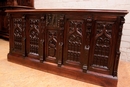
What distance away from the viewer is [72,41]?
1.62 metres

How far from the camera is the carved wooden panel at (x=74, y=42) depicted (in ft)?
5.12

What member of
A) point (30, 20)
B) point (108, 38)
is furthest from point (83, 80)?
point (30, 20)

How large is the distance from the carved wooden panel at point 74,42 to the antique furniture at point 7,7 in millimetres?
2262

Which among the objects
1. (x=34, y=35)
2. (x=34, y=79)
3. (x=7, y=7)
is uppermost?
(x=7, y=7)

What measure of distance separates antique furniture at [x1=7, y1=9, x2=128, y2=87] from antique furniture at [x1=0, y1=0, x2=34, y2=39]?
1.45 meters

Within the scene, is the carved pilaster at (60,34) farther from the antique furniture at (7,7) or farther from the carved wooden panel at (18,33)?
the antique furniture at (7,7)

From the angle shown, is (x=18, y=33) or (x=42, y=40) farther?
(x=18, y=33)

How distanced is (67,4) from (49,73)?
187 cm

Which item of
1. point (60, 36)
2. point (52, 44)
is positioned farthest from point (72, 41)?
point (52, 44)

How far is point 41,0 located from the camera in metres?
3.49

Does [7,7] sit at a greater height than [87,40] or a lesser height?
greater

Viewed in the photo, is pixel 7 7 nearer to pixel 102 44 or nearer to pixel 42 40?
pixel 42 40

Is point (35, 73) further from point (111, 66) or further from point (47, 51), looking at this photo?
point (111, 66)

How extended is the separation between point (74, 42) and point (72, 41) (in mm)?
30
